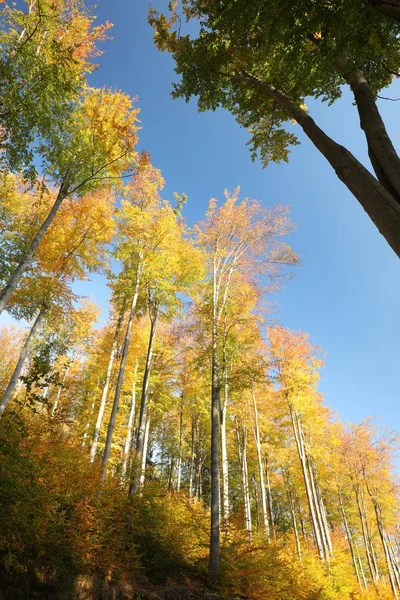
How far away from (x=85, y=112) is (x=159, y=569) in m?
12.3

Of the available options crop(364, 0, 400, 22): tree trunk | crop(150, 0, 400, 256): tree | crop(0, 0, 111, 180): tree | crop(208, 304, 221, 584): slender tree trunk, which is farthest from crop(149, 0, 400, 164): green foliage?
crop(208, 304, 221, 584): slender tree trunk

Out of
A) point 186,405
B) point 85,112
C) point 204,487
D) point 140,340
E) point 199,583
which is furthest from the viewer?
point 204,487

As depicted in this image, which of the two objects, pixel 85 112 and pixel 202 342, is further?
pixel 202 342

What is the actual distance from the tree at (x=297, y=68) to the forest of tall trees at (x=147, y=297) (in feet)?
0.09

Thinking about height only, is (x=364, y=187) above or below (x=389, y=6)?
below

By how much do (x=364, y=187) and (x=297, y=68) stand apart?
10.4ft

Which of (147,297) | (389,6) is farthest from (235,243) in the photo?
(389,6)

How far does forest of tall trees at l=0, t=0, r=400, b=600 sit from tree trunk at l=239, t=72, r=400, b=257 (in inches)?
0.8

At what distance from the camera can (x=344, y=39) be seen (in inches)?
142

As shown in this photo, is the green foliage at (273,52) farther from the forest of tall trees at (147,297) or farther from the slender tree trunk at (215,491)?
the slender tree trunk at (215,491)

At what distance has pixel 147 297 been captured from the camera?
38.3 feet

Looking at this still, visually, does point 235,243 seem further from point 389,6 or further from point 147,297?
point 389,6

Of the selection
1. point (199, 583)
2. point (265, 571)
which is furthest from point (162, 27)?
point (265, 571)

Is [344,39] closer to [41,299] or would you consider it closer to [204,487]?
[41,299]
